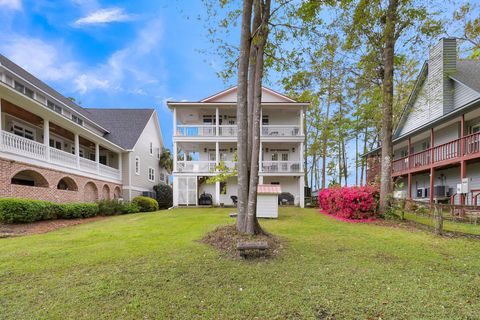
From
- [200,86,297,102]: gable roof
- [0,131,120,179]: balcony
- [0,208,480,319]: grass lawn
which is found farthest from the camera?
[200,86,297,102]: gable roof

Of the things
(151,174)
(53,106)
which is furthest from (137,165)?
(53,106)

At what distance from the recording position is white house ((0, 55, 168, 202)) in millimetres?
11141

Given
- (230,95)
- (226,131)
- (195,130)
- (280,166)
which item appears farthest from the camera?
(230,95)

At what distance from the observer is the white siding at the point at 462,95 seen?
1398cm

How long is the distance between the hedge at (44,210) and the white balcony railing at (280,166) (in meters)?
11.1

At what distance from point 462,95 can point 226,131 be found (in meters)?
15.6

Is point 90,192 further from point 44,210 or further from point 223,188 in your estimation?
point 223,188

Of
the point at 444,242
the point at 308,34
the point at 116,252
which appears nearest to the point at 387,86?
the point at 308,34

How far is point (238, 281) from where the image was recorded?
4008 mm

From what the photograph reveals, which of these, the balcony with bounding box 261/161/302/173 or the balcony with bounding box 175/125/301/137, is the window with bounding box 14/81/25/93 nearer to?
the balcony with bounding box 175/125/301/137

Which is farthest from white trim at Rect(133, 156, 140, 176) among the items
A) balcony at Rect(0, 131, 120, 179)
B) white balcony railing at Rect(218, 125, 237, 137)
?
white balcony railing at Rect(218, 125, 237, 137)

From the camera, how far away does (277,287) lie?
3.79 m

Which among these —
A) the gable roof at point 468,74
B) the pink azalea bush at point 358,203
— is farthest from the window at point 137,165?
the gable roof at point 468,74

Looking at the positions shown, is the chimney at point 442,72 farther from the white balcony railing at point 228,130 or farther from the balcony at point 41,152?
the balcony at point 41,152
